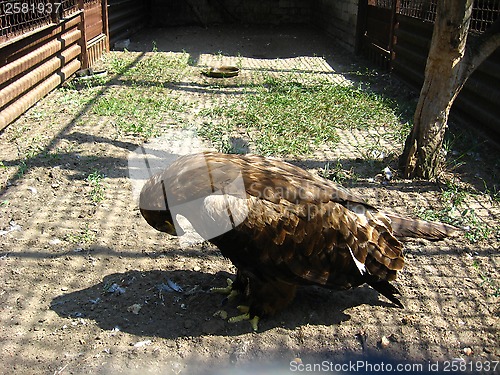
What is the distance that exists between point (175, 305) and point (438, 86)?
2.90 m

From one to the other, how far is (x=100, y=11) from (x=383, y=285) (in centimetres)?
895

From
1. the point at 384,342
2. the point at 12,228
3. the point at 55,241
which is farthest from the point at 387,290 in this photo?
the point at 12,228

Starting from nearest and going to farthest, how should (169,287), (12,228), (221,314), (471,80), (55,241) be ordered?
(221,314) → (169,287) → (55,241) → (12,228) → (471,80)

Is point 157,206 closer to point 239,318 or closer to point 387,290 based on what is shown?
point 239,318

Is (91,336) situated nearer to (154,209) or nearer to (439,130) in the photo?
(154,209)

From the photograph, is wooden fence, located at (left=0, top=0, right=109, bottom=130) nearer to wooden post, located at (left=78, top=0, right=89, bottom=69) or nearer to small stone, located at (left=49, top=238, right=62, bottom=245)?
wooden post, located at (left=78, top=0, right=89, bottom=69)

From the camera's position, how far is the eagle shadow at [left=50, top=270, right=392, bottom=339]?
121 inches

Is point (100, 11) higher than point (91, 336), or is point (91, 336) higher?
point (100, 11)

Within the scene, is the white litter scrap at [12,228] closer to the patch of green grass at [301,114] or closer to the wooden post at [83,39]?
the patch of green grass at [301,114]

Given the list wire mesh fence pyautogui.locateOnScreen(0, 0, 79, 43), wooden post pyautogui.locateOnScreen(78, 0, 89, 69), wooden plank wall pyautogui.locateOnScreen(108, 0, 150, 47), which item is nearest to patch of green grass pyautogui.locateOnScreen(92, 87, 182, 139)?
wire mesh fence pyautogui.locateOnScreen(0, 0, 79, 43)

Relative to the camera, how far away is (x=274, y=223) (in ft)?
9.00

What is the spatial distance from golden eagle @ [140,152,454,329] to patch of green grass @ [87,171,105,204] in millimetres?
1766

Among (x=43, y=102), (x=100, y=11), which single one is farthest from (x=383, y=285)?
(x=100, y=11)

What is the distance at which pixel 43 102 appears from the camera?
7090 millimetres
